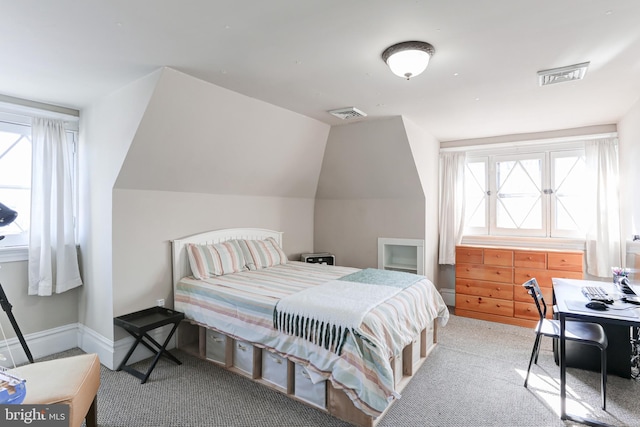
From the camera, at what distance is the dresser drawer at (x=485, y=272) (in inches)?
163

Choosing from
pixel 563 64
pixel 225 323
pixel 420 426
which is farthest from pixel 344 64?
pixel 420 426

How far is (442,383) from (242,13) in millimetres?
2951

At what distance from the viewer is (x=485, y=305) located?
167 inches

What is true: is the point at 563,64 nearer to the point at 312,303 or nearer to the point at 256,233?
the point at 312,303

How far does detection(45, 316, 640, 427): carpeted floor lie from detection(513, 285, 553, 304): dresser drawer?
101 centimetres

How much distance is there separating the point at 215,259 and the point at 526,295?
3658 mm

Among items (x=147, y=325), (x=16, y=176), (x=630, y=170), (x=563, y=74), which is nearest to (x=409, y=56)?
(x=563, y=74)

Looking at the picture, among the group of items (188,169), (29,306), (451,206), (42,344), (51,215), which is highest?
(188,169)

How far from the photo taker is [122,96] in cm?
288

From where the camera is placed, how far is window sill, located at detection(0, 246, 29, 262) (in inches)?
117

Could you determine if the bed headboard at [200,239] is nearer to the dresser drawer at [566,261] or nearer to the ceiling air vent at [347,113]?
the ceiling air vent at [347,113]

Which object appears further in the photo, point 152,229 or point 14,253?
point 152,229

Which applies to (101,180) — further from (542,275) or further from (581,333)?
(542,275)

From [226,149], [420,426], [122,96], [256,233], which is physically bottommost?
[420,426]
